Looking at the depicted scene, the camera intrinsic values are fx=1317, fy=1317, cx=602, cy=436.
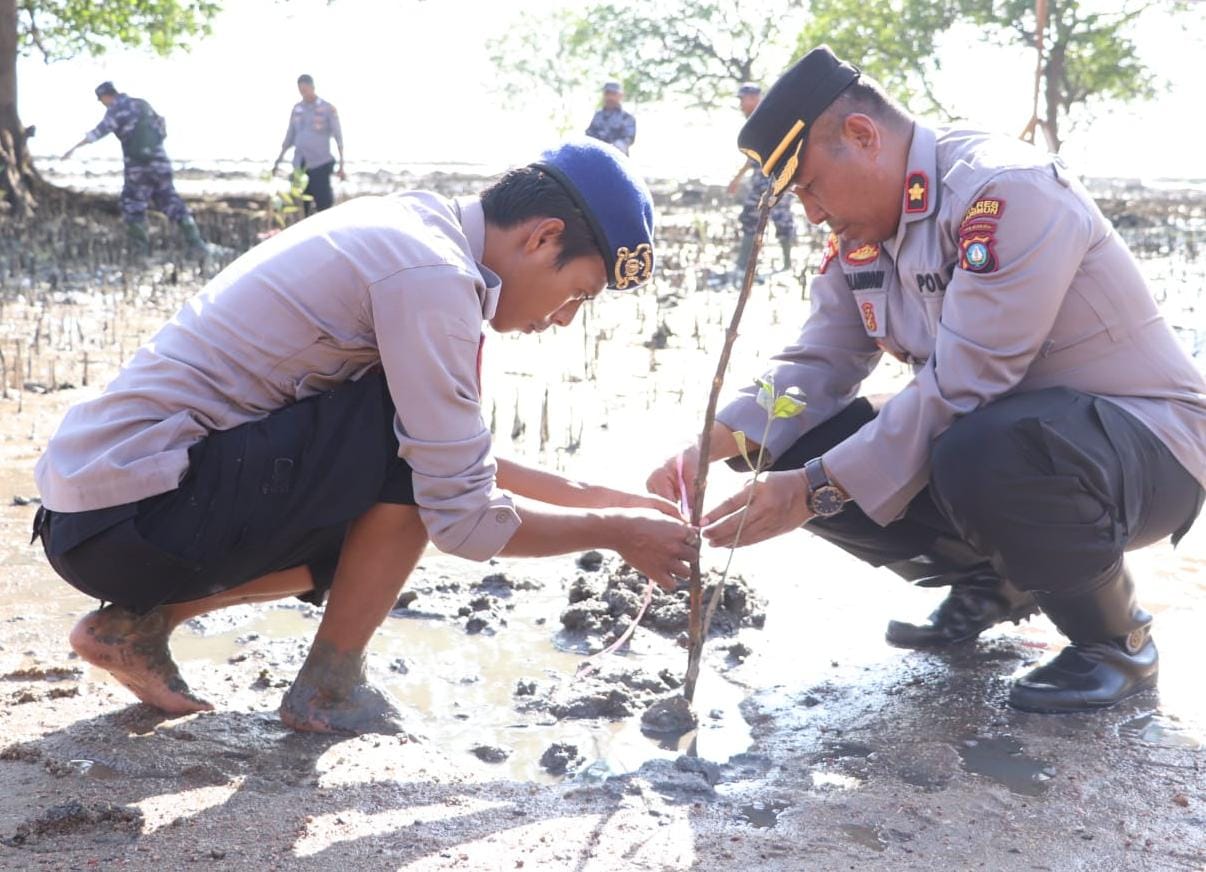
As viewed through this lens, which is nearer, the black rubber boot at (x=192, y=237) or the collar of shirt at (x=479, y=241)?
the collar of shirt at (x=479, y=241)

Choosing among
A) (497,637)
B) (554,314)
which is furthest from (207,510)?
(497,637)

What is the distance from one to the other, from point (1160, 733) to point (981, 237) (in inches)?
43.9

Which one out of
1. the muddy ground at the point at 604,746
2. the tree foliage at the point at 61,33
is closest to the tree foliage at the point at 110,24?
the tree foliage at the point at 61,33

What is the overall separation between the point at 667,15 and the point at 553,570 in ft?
107

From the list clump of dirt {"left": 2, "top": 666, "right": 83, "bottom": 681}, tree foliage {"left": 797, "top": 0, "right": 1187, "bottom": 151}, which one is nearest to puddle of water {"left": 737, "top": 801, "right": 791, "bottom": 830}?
clump of dirt {"left": 2, "top": 666, "right": 83, "bottom": 681}

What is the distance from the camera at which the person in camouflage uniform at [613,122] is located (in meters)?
13.9

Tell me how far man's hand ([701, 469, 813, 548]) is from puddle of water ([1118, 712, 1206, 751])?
2.66ft

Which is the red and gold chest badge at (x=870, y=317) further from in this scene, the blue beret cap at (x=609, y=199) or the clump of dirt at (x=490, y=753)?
the clump of dirt at (x=490, y=753)

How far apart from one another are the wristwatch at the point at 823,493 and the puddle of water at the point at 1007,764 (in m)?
0.56

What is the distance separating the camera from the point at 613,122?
14.0 meters

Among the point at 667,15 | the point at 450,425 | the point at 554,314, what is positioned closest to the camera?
the point at 450,425

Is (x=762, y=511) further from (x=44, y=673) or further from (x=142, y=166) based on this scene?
(x=142, y=166)

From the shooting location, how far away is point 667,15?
113ft

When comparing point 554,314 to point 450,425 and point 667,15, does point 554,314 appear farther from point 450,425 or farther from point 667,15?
point 667,15
